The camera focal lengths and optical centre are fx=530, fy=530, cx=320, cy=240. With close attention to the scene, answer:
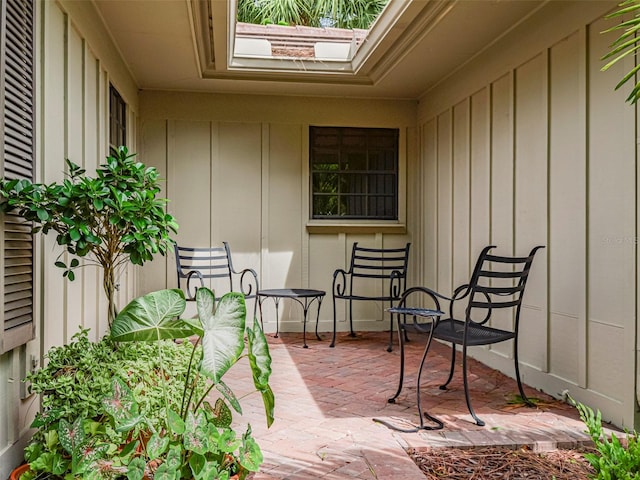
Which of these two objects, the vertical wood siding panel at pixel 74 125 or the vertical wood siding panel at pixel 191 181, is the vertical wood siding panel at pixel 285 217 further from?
the vertical wood siding panel at pixel 74 125

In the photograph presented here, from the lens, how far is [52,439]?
1891 millimetres

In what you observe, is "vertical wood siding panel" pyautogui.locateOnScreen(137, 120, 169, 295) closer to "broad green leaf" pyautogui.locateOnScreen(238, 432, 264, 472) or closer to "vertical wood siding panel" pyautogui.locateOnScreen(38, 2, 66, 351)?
"vertical wood siding panel" pyautogui.locateOnScreen(38, 2, 66, 351)

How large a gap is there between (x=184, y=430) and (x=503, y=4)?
3346 millimetres

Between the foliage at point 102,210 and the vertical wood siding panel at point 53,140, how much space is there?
1.07ft

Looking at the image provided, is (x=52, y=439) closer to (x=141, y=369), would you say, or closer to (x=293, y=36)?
(x=141, y=369)

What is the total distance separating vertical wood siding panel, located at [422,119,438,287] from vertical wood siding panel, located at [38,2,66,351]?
144 inches

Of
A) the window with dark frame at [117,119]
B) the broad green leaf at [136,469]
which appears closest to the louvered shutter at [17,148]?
the broad green leaf at [136,469]

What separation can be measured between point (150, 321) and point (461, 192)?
361 cm

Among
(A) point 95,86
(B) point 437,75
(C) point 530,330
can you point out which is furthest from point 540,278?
(A) point 95,86

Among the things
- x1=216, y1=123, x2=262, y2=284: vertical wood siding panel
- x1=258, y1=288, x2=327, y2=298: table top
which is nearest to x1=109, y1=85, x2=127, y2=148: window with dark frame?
x1=216, y1=123, x2=262, y2=284: vertical wood siding panel

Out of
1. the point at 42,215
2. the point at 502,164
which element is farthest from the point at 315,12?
the point at 42,215

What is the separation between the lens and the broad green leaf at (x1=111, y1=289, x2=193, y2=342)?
6.07ft

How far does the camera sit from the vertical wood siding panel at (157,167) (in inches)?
220

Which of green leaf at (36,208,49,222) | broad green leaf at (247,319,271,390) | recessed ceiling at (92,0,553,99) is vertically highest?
recessed ceiling at (92,0,553,99)
